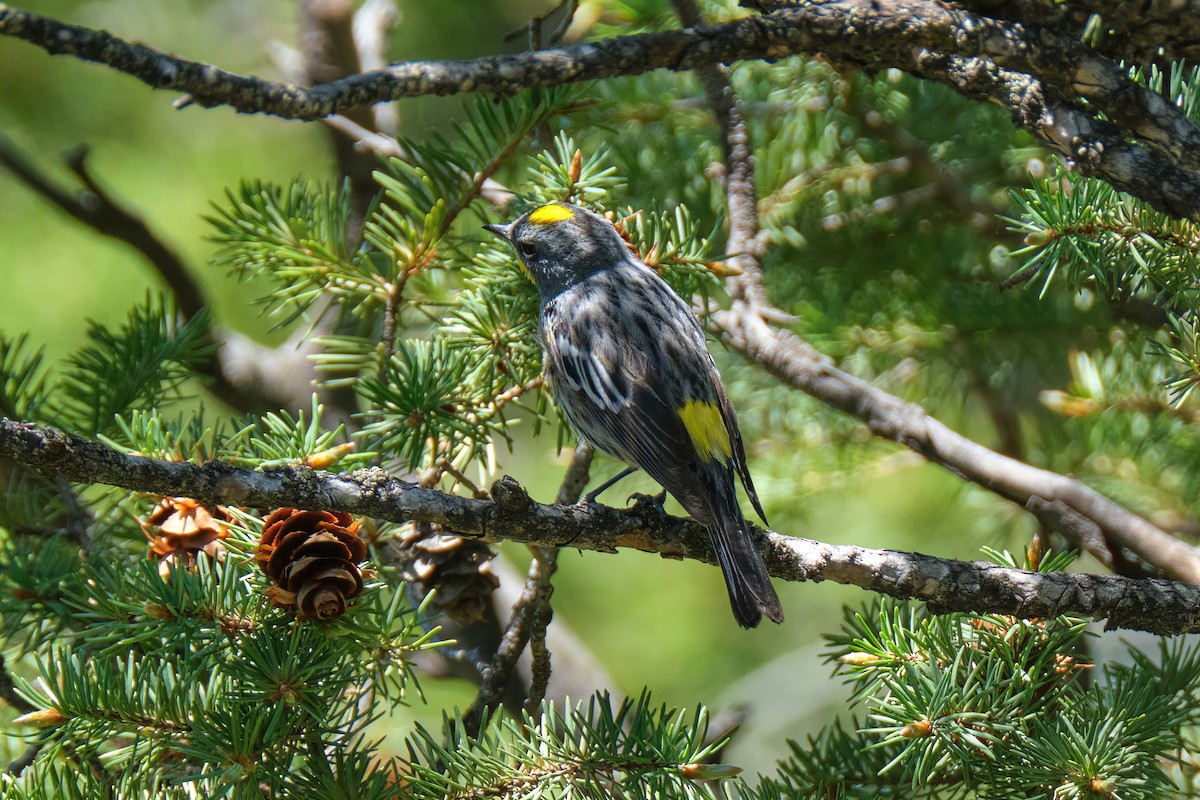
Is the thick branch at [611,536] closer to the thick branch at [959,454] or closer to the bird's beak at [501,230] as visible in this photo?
the thick branch at [959,454]

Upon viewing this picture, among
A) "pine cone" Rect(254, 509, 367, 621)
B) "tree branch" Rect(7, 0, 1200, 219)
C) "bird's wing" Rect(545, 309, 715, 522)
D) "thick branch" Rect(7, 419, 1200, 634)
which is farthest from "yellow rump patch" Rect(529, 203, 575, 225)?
"pine cone" Rect(254, 509, 367, 621)

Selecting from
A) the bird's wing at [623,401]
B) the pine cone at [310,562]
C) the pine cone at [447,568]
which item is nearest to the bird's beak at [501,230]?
the bird's wing at [623,401]

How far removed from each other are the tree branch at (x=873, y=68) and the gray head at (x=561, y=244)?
370mm

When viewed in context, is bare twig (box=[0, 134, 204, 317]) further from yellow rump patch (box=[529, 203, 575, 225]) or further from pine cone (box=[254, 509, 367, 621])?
pine cone (box=[254, 509, 367, 621])

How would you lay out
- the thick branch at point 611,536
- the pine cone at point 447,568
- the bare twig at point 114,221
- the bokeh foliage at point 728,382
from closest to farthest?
the thick branch at point 611,536, the bokeh foliage at point 728,382, the pine cone at point 447,568, the bare twig at point 114,221

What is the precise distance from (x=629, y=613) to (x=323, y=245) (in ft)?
7.77

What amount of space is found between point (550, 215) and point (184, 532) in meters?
1.05

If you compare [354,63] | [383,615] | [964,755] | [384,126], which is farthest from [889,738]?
[354,63]

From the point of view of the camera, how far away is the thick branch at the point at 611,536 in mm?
1246

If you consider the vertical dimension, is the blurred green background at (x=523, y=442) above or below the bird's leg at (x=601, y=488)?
above

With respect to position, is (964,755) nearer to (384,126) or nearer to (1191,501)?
(1191,501)

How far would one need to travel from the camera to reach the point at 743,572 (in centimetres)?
174

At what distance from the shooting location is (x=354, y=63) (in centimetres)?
324

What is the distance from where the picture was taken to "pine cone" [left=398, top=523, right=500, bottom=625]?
5.63ft
